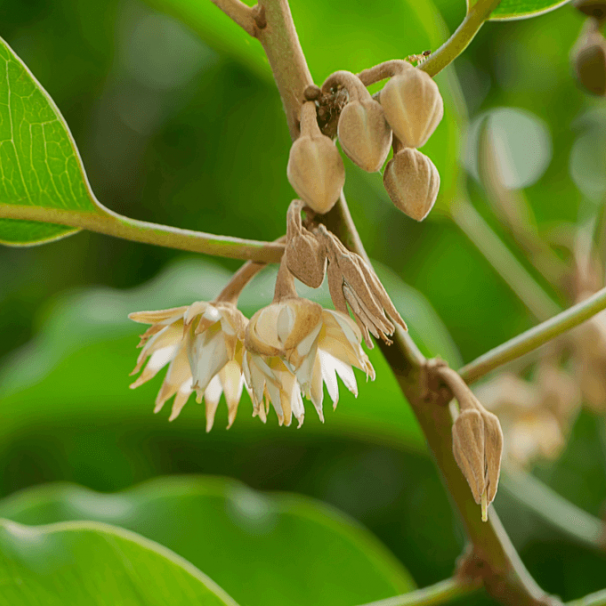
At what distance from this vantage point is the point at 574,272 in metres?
1.14

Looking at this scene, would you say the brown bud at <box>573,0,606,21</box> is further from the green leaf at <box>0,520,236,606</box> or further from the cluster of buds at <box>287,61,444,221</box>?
Answer: the green leaf at <box>0,520,236,606</box>

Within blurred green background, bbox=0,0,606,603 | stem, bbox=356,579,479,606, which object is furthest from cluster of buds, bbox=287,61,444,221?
blurred green background, bbox=0,0,606,603

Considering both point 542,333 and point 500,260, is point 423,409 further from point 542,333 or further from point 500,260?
point 500,260

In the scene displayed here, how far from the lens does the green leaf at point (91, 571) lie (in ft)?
2.07

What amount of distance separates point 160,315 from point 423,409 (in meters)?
0.22

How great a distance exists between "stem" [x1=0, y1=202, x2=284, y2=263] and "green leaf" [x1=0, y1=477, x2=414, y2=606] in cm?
57

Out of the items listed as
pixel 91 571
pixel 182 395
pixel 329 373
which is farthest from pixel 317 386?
pixel 91 571

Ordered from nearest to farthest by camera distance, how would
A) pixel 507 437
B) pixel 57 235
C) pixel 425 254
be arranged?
pixel 57 235, pixel 507 437, pixel 425 254

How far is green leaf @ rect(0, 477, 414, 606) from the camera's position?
3.30 ft

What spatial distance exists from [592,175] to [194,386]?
→ 155 cm

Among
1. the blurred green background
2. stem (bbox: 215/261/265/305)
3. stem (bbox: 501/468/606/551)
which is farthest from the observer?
the blurred green background

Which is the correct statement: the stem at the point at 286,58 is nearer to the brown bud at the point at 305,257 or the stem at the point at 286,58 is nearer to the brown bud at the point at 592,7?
the brown bud at the point at 305,257

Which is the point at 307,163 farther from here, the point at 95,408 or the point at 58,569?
the point at 95,408

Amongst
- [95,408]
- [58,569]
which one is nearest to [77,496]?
[95,408]
